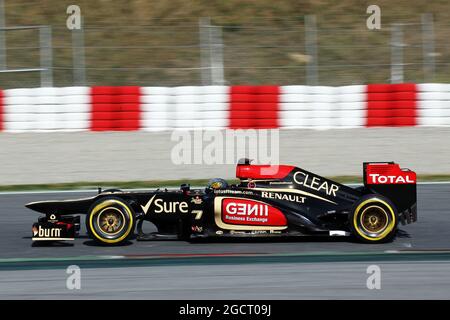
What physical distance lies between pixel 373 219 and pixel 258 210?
1.17 metres

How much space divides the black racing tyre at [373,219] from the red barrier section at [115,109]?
7.07 meters

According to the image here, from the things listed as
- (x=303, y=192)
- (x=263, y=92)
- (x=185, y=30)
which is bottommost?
(x=303, y=192)

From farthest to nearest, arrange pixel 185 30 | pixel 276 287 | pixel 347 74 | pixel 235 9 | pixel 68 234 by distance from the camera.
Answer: pixel 235 9
pixel 185 30
pixel 347 74
pixel 68 234
pixel 276 287

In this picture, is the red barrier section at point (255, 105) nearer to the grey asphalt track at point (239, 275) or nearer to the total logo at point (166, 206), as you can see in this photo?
the grey asphalt track at point (239, 275)

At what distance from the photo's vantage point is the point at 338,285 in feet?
23.4

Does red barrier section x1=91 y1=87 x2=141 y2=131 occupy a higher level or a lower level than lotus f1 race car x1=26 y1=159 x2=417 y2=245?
higher

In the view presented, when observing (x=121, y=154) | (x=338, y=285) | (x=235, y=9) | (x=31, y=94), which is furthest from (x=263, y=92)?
(x=338, y=285)

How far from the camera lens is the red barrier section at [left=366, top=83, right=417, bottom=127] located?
14.8 m

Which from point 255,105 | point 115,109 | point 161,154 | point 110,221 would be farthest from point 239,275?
point 115,109

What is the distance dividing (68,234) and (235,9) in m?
12.9

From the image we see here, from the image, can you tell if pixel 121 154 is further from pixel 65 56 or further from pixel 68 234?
pixel 68 234

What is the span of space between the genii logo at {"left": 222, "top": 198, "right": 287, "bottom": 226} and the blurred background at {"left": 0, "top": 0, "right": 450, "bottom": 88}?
7706 mm

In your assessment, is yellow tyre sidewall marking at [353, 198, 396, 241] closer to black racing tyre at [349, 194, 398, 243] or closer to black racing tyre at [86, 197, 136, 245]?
black racing tyre at [349, 194, 398, 243]

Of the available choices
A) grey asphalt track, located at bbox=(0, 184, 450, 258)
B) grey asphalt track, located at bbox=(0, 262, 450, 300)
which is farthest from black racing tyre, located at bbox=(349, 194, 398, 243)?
grey asphalt track, located at bbox=(0, 262, 450, 300)
